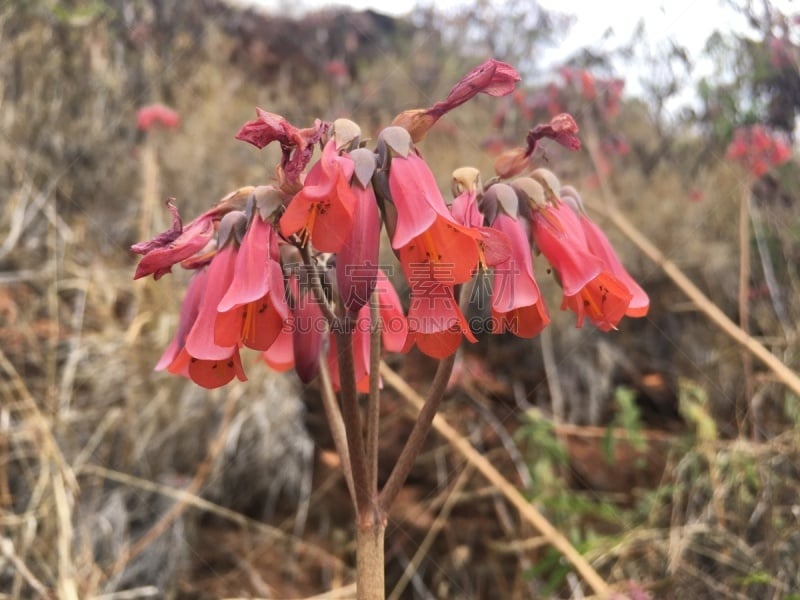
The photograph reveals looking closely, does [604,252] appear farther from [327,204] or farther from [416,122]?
[327,204]

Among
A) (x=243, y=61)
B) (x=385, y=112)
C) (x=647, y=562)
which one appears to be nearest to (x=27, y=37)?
(x=385, y=112)

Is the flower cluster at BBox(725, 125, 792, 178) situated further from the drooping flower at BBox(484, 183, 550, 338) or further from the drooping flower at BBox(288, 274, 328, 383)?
the drooping flower at BBox(288, 274, 328, 383)

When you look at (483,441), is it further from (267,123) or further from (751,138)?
(267,123)

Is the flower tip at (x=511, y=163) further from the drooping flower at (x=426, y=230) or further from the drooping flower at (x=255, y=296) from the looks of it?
the drooping flower at (x=255, y=296)

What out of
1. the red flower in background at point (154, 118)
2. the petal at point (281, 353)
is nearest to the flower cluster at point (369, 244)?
the petal at point (281, 353)

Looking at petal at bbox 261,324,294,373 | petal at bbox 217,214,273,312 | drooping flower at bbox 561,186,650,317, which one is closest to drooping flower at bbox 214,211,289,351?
petal at bbox 217,214,273,312

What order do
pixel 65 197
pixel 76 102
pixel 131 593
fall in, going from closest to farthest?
pixel 131 593, pixel 65 197, pixel 76 102
